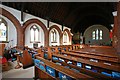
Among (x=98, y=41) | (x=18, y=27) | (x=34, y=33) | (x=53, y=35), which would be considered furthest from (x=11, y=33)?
(x=98, y=41)

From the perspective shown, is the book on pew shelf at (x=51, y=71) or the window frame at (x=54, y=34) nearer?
the book on pew shelf at (x=51, y=71)

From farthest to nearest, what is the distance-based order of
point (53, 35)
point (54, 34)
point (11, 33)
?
point (54, 34)
point (53, 35)
point (11, 33)

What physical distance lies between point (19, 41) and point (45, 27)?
130 inches

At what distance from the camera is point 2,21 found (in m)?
8.06

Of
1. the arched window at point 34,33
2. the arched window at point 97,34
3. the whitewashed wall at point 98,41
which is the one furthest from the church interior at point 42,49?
the arched window at point 97,34

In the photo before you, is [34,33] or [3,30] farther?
[34,33]

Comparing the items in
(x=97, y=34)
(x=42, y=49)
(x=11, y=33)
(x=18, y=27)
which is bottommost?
(x=42, y=49)

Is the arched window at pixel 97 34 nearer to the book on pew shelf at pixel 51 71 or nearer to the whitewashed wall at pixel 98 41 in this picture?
the whitewashed wall at pixel 98 41

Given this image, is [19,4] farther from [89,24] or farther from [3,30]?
[89,24]

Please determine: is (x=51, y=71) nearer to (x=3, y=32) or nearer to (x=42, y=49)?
(x=42, y=49)

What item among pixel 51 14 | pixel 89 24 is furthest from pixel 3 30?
pixel 89 24

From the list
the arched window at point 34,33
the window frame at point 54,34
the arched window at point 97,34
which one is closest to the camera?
the arched window at point 34,33

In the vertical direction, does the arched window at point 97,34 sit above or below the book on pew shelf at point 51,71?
above

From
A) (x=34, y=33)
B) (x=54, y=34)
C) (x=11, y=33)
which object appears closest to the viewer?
(x=11, y=33)
